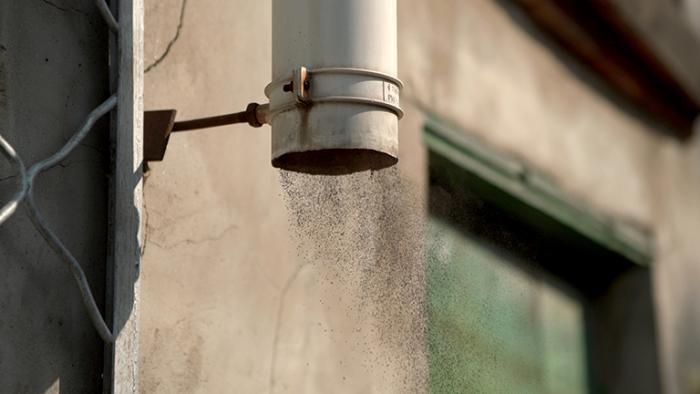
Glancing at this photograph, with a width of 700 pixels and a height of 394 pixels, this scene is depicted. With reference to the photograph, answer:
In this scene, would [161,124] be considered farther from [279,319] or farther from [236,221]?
[279,319]

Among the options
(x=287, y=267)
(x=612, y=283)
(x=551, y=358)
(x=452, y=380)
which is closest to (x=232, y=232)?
(x=287, y=267)

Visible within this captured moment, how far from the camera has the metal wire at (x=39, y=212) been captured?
2656mm

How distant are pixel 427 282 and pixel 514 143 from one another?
4.94 feet

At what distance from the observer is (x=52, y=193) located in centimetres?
281

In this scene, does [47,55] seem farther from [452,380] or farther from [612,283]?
[612,283]

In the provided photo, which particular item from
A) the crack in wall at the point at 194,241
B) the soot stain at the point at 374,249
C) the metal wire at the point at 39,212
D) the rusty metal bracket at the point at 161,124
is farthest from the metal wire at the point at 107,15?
the soot stain at the point at 374,249

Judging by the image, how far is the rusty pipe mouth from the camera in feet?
9.82

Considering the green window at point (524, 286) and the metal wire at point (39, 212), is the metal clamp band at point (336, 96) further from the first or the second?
the green window at point (524, 286)

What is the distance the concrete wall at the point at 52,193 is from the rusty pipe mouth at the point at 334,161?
41cm

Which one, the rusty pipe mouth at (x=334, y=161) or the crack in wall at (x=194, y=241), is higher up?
the rusty pipe mouth at (x=334, y=161)

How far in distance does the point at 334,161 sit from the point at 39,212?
0.68 meters

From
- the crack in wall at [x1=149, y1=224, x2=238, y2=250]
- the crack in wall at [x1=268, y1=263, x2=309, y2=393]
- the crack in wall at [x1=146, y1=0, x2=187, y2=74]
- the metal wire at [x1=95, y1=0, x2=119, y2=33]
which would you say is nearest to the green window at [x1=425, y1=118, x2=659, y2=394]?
the crack in wall at [x1=268, y1=263, x2=309, y2=393]

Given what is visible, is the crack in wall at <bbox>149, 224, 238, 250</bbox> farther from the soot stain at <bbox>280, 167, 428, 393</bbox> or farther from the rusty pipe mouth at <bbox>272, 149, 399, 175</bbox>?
the rusty pipe mouth at <bbox>272, 149, 399, 175</bbox>

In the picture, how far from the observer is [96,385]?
2807mm
